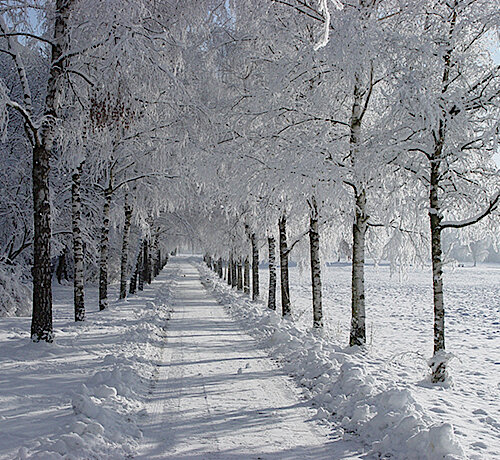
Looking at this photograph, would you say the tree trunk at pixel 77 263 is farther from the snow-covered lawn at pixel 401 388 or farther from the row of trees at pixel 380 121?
the snow-covered lawn at pixel 401 388

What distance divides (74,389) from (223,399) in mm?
2278

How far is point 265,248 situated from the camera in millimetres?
24109

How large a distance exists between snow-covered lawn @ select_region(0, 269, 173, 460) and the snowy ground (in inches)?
0.8

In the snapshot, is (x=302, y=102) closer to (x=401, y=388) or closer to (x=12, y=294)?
(x=401, y=388)

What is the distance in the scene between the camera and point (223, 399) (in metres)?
6.29

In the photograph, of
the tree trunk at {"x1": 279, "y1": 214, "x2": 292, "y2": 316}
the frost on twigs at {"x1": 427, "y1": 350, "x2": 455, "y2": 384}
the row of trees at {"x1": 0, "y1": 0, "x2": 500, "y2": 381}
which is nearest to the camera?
the row of trees at {"x1": 0, "y1": 0, "x2": 500, "y2": 381}

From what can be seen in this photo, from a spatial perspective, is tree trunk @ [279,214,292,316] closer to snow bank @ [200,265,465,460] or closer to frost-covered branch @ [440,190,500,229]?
snow bank @ [200,265,465,460]

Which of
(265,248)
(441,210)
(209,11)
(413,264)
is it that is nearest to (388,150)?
(441,210)

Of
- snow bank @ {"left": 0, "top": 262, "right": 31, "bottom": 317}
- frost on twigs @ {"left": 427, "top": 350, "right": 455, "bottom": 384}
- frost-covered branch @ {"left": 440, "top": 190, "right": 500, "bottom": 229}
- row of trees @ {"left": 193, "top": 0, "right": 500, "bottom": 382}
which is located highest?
row of trees @ {"left": 193, "top": 0, "right": 500, "bottom": 382}

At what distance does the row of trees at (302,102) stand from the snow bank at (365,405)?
5.93 ft

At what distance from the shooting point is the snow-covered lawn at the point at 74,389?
14.6ft

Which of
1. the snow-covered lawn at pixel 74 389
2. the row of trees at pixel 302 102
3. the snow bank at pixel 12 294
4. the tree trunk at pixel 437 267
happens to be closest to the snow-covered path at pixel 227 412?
the snow-covered lawn at pixel 74 389

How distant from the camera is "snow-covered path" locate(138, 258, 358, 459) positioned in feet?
15.2

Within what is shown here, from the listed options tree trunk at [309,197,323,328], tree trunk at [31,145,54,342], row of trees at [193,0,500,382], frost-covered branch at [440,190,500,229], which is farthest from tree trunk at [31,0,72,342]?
frost-covered branch at [440,190,500,229]
